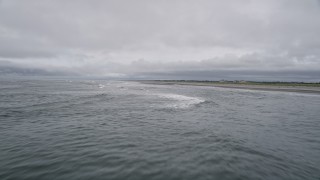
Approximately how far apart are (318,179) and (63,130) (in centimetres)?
1316

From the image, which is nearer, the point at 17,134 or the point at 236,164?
the point at 236,164

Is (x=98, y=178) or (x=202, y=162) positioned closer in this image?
(x=98, y=178)

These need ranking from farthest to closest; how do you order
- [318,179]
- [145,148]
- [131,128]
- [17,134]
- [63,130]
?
1. [131,128]
2. [63,130]
3. [17,134]
4. [145,148]
5. [318,179]

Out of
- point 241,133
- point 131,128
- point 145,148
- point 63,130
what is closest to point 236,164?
point 145,148

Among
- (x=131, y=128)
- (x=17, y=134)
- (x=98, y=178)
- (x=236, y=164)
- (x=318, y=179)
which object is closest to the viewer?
(x=98, y=178)

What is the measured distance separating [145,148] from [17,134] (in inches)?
312

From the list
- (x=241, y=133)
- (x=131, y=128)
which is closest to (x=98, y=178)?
(x=131, y=128)

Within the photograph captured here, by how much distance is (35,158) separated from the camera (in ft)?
27.3

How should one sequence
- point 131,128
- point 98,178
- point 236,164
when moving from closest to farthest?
point 98,178
point 236,164
point 131,128

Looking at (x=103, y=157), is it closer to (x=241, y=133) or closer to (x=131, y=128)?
(x=131, y=128)

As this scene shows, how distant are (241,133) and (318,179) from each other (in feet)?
19.2

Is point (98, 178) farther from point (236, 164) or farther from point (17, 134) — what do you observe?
point (17, 134)

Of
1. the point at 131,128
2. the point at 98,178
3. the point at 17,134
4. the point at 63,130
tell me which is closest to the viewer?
the point at 98,178

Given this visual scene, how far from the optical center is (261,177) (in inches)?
279
